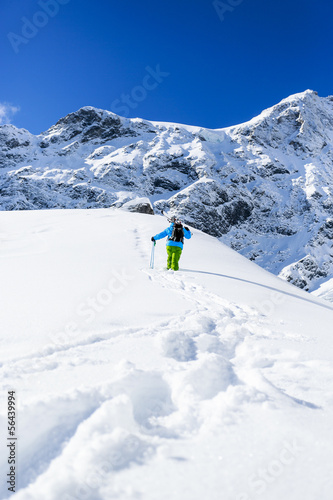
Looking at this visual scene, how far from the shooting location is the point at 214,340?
141 inches

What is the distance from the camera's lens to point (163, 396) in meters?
2.33

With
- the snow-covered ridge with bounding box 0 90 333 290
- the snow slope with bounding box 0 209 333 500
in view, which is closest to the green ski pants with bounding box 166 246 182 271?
the snow slope with bounding box 0 209 333 500

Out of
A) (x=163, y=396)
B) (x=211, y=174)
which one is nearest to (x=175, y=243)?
(x=163, y=396)

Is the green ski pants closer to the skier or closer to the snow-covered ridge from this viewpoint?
the skier

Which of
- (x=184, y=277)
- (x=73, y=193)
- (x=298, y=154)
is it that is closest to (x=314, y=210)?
(x=298, y=154)

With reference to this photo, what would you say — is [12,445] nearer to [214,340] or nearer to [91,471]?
[91,471]

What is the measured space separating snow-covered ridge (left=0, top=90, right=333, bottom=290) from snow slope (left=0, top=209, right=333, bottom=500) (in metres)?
121

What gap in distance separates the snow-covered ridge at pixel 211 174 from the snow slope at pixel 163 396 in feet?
396

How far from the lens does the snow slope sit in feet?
5.32

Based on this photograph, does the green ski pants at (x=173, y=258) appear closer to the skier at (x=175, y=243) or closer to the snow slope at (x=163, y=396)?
the skier at (x=175, y=243)

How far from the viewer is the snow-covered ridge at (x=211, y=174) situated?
131750 mm

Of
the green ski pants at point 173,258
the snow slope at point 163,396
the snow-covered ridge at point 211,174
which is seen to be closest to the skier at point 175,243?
the green ski pants at point 173,258

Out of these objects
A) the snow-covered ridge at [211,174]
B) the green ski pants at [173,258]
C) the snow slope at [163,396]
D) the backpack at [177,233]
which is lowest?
the snow slope at [163,396]

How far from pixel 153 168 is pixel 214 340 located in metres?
154
